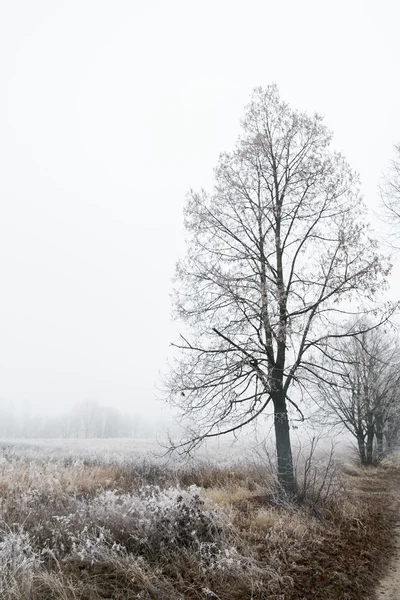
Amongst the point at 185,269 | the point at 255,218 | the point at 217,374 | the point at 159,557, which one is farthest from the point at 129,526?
the point at 255,218

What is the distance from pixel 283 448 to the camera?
765 centimetres

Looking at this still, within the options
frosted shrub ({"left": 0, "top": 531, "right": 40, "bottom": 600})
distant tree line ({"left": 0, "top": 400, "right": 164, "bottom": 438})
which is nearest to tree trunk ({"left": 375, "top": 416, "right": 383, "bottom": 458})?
frosted shrub ({"left": 0, "top": 531, "right": 40, "bottom": 600})

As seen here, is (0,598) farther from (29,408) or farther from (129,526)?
(29,408)

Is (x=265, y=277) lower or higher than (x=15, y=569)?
higher

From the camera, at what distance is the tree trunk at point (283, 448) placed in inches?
287

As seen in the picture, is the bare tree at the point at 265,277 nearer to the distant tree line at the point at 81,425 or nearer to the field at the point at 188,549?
the field at the point at 188,549

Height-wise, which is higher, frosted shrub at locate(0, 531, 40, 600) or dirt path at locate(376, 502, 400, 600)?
frosted shrub at locate(0, 531, 40, 600)

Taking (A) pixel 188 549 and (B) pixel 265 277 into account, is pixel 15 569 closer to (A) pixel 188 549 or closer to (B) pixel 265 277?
(A) pixel 188 549

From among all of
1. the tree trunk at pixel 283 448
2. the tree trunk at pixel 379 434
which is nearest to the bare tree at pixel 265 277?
the tree trunk at pixel 283 448

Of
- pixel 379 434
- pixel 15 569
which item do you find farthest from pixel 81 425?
pixel 15 569

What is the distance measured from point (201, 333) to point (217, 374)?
0.95 metres

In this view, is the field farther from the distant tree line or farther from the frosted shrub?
the distant tree line

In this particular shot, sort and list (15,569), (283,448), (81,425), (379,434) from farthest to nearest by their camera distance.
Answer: (81,425) → (379,434) → (283,448) → (15,569)

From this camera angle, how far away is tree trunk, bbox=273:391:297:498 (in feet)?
23.9
